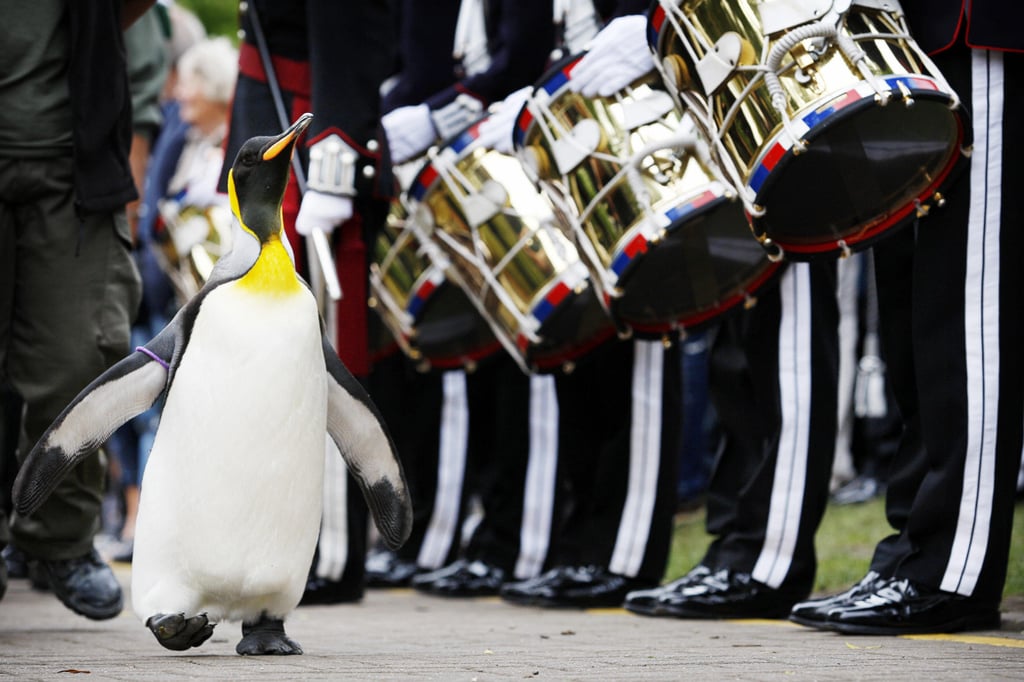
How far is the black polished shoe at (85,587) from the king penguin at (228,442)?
3.07 feet

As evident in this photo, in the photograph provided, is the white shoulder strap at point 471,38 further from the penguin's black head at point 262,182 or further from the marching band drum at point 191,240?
the penguin's black head at point 262,182

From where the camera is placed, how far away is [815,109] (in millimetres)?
3035

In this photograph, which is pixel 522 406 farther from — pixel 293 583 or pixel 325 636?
pixel 293 583

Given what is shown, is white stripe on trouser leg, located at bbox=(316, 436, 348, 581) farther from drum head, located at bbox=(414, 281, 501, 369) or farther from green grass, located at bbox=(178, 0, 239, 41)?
green grass, located at bbox=(178, 0, 239, 41)

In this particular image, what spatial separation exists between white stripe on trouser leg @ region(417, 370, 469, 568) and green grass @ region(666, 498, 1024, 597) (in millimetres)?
875

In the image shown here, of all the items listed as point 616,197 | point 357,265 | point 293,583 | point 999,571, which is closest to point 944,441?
point 999,571

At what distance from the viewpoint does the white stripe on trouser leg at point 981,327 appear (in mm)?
3258

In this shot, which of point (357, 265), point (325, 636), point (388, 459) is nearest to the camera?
point (388, 459)

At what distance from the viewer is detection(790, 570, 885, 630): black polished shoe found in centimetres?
336

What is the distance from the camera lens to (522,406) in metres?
5.29

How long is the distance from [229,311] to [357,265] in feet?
5.09

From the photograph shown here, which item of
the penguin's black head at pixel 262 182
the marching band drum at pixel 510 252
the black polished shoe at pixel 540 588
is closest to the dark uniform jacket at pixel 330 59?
the marching band drum at pixel 510 252

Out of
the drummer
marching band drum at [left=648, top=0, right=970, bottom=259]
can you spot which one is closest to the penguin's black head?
marching band drum at [left=648, top=0, right=970, bottom=259]

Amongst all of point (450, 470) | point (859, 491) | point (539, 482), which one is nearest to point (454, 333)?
point (539, 482)
